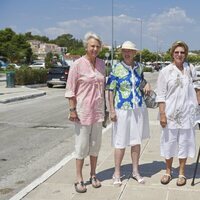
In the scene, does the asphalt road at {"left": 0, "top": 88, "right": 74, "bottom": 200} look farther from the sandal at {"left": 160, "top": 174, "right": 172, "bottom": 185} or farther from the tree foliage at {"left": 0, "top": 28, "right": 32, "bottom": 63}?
the tree foliage at {"left": 0, "top": 28, "right": 32, "bottom": 63}

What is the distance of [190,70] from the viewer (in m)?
5.41

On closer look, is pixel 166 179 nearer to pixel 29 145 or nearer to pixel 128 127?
pixel 128 127

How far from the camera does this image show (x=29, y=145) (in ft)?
28.8

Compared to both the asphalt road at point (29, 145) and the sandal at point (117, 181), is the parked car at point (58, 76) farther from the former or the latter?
the sandal at point (117, 181)

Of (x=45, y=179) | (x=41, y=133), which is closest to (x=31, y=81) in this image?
(x=41, y=133)

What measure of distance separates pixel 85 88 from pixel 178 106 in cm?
121

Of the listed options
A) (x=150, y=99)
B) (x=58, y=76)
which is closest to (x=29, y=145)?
(x=150, y=99)

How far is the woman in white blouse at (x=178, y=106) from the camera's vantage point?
5.30m

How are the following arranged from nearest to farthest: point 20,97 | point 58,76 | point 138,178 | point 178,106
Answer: point 178,106 → point 138,178 → point 20,97 → point 58,76

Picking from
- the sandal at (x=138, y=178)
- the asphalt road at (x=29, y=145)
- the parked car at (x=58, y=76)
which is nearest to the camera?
the sandal at (x=138, y=178)

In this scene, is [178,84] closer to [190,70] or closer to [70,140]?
[190,70]

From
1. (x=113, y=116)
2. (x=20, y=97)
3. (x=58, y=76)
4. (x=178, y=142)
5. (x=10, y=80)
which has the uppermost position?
(x=113, y=116)

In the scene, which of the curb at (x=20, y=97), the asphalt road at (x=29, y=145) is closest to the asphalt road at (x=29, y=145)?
the asphalt road at (x=29, y=145)

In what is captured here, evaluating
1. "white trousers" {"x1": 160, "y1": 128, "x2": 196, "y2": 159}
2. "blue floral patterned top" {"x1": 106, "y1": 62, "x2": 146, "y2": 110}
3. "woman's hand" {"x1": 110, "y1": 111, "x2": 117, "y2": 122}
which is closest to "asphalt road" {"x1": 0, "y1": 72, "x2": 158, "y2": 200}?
"woman's hand" {"x1": 110, "y1": 111, "x2": 117, "y2": 122}
